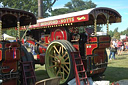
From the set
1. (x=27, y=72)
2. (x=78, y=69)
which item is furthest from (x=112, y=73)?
(x=27, y=72)

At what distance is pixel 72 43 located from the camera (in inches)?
282

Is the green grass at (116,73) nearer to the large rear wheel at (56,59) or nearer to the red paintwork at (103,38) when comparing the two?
the red paintwork at (103,38)

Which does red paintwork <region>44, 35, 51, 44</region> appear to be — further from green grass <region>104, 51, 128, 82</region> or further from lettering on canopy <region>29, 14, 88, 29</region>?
green grass <region>104, 51, 128, 82</region>

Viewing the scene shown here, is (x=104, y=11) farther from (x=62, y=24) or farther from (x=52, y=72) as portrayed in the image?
(x=52, y=72)

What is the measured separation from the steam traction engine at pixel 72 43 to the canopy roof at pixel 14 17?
1.15 m

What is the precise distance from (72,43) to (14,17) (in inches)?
106

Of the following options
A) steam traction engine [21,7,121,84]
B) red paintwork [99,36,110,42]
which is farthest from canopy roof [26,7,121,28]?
red paintwork [99,36,110,42]

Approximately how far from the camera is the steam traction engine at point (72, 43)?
6.02 m

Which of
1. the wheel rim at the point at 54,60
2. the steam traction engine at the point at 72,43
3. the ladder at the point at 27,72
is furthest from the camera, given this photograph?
the wheel rim at the point at 54,60

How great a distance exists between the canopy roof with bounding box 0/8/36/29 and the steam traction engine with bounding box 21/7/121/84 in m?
1.15

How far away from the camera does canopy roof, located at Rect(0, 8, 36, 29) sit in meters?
4.93

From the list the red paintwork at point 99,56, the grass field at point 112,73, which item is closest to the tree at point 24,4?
the grass field at point 112,73

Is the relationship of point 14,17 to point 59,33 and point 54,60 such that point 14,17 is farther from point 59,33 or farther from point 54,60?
point 54,60

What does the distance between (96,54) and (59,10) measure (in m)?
43.5
